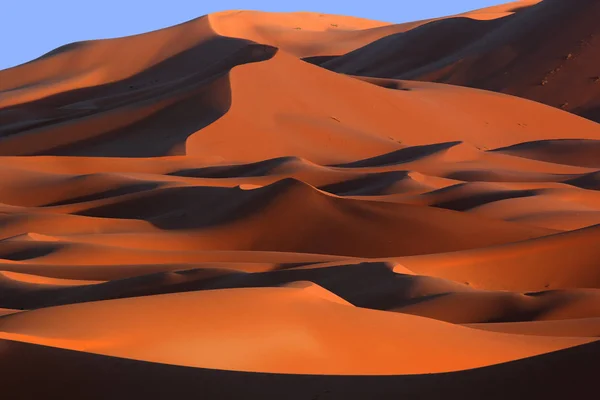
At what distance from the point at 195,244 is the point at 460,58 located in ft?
80.2

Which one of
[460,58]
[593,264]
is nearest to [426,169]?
[593,264]

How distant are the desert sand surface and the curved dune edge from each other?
13mm

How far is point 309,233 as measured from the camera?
1195cm

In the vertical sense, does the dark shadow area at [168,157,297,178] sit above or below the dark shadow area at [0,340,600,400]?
below

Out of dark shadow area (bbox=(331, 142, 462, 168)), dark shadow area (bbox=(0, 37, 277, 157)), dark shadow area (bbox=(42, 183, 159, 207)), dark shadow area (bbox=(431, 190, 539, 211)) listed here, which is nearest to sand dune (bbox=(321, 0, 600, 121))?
dark shadow area (bbox=(0, 37, 277, 157))

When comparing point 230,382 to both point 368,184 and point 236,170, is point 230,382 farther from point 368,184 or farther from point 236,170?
point 236,170

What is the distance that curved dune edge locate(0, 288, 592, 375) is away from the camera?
4992mm

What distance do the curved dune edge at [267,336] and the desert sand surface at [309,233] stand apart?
1cm

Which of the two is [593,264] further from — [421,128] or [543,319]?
[421,128]

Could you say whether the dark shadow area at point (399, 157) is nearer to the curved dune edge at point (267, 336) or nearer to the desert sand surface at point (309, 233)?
the desert sand surface at point (309, 233)

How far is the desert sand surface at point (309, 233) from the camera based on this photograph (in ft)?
16.0

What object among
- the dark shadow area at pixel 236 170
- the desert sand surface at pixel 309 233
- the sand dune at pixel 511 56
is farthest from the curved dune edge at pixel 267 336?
the sand dune at pixel 511 56

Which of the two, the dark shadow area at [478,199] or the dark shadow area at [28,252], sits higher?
the dark shadow area at [28,252]

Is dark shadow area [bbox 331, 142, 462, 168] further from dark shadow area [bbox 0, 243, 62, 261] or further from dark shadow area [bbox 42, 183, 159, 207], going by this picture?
dark shadow area [bbox 0, 243, 62, 261]
